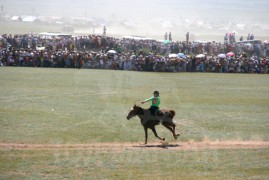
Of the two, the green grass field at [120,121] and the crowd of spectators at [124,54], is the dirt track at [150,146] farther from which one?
the crowd of spectators at [124,54]

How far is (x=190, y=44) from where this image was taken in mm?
58781

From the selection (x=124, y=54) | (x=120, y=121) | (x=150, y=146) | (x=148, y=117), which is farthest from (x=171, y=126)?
(x=124, y=54)

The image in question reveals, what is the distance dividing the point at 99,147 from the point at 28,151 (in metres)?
2.51

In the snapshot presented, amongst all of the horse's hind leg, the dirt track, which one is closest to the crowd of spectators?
the horse's hind leg

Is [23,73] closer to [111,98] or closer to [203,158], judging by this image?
[111,98]

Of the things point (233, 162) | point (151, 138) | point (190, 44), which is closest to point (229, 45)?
point (190, 44)

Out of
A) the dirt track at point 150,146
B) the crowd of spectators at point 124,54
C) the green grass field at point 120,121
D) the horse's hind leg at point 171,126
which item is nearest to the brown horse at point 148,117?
the horse's hind leg at point 171,126

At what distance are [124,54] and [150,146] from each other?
3136cm

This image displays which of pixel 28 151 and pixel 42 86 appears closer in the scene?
pixel 28 151

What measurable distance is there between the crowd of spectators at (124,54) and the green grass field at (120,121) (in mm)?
2204

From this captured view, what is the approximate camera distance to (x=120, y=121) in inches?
969

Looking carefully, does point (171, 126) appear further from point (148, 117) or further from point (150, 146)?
point (150, 146)

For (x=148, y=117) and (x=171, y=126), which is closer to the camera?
(x=148, y=117)

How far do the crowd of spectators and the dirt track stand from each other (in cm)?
2773
